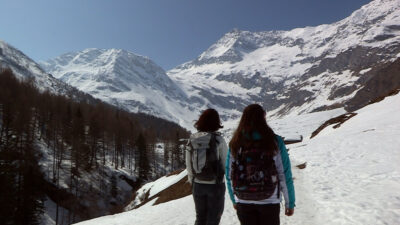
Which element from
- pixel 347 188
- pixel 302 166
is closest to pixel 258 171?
pixel 347 188

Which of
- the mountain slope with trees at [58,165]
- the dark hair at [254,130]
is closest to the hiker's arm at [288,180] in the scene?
the dark hair at [254,130]

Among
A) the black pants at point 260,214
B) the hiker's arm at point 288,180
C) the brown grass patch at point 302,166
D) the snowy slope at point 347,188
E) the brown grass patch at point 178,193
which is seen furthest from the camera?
the brown grass patch at point 178,193

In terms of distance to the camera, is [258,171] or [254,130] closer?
[258,171]

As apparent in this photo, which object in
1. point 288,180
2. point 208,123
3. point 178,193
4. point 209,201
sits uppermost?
point 208,123

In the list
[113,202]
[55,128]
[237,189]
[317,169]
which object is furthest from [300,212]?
[55,128]

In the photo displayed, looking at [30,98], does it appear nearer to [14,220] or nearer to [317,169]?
[14,220]

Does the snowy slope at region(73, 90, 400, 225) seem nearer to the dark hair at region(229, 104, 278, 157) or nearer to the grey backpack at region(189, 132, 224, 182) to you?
the grey backpack at region(189, 132, 224, 182)

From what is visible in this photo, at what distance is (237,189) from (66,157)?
273 ft

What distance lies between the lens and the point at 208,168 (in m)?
5.75

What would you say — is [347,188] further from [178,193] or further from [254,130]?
[178,193]

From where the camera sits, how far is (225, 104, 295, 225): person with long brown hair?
14.4ft

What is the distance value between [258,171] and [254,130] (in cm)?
71

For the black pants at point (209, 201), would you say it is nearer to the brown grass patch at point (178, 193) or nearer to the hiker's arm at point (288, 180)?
the hiker's arm at point (288, 180)

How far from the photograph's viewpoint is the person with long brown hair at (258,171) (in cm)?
438
